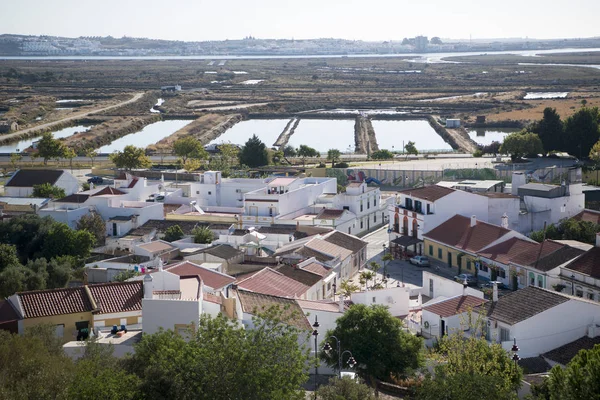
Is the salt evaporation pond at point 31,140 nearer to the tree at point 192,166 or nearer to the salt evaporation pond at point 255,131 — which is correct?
the salt evaporation pond at point 255,131

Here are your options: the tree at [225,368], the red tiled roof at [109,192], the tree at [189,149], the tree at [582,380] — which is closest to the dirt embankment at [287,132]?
the tree at [189,149]

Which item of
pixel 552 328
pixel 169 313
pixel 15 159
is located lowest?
pixel 15 159

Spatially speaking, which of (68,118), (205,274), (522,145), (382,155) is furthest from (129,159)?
(68,118)

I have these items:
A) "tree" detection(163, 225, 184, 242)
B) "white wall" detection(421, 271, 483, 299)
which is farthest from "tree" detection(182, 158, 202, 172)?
"white wall" detection(421, 271, 483, 299)

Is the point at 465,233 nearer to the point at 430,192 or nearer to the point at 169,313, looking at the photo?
the point at 430,192

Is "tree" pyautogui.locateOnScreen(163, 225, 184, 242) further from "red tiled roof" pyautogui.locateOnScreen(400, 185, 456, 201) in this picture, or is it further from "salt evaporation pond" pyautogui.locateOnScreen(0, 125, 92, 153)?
"salt evaporation pond" pyautogui.locateOnScreen(0, 125, 92, 153)

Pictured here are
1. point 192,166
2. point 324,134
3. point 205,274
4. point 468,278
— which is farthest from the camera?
point 324,134
